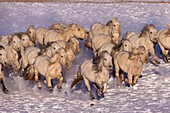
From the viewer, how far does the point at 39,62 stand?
10.3m


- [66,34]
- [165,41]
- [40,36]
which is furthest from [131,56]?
[40,36]

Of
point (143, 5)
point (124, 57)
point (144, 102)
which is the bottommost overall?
point (144, 102)

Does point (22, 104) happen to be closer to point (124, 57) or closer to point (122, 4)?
point (124, 57)

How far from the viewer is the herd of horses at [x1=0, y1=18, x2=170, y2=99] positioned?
9781mm

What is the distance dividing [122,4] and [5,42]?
10868 millimetres

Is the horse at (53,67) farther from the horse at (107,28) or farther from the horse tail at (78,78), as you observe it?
the horse at (107,28)

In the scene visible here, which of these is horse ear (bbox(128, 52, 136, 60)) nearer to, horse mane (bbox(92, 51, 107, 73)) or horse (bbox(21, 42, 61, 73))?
horse mane (bbox(92, 51, 107, 73))

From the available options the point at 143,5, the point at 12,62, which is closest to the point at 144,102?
the point at 12,62

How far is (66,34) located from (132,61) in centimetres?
232

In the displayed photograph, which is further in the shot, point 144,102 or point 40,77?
point 40,77

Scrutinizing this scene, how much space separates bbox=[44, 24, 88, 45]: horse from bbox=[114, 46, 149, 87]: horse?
1898 mm

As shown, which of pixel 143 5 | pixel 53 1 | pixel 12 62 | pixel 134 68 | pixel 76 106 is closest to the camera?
pixel 76 106

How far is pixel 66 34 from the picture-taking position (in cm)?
1211

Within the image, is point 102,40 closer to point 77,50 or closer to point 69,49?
point 77,50
